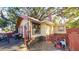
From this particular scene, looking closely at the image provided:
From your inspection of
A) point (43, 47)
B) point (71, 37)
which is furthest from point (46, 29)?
point (71, 37)

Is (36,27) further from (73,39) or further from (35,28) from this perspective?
(73,39)

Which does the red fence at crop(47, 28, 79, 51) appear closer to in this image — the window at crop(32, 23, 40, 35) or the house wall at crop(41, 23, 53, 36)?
the house wall at crop(41, 23, 53, 36)

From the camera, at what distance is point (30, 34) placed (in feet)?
8.02

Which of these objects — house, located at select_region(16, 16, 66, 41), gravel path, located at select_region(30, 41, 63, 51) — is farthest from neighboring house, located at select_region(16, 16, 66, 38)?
gravel path, located at select_region(30, 41, 63, 51)

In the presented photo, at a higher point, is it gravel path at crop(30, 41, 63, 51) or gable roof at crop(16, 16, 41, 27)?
gable roof at crop(16, 16, 41, 27)

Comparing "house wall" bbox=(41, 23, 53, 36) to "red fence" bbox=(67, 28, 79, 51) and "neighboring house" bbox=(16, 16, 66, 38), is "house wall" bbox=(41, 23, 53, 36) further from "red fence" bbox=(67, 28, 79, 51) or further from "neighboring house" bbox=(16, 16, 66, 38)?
"red fence" bbox=(67, 28, 79, 51)

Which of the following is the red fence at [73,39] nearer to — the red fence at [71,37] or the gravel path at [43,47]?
the red fence at [71,37]

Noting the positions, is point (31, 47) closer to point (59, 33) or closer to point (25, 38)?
point (25, 38)

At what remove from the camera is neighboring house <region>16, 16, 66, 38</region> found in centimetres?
241

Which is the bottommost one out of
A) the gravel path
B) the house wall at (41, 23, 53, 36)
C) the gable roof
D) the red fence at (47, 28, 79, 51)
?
the gravel path

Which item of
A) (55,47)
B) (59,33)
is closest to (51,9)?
(59,33)

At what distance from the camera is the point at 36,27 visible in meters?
2.42
